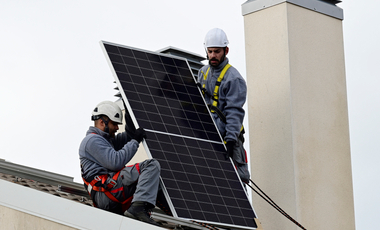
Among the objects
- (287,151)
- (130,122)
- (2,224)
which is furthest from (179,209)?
(287,151)

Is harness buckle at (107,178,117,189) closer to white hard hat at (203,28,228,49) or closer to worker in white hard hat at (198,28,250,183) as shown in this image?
worker in white hard hat at (198,28,250,183)

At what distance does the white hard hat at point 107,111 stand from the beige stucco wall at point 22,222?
55.2 inches

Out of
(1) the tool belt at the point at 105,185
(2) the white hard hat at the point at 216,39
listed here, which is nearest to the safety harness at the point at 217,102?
(2) the white hard hat at the point at 216,39

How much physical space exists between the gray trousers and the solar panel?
0.75 ft

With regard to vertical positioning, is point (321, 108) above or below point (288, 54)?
below

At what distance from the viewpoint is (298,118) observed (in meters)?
9.63

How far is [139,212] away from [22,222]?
1.35 meters

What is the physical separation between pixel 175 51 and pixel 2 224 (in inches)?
242

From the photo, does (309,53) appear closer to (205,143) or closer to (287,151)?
(287,151)

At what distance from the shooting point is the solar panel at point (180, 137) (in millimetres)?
7469

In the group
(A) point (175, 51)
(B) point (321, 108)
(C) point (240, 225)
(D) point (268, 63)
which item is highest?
(A) point (175, 51)

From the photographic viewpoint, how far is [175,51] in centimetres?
1268

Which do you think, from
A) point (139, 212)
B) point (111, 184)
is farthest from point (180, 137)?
point (139, 212)

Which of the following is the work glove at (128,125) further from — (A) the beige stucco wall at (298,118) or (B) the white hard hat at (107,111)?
(A) the beige stucco wall at (298,118)
